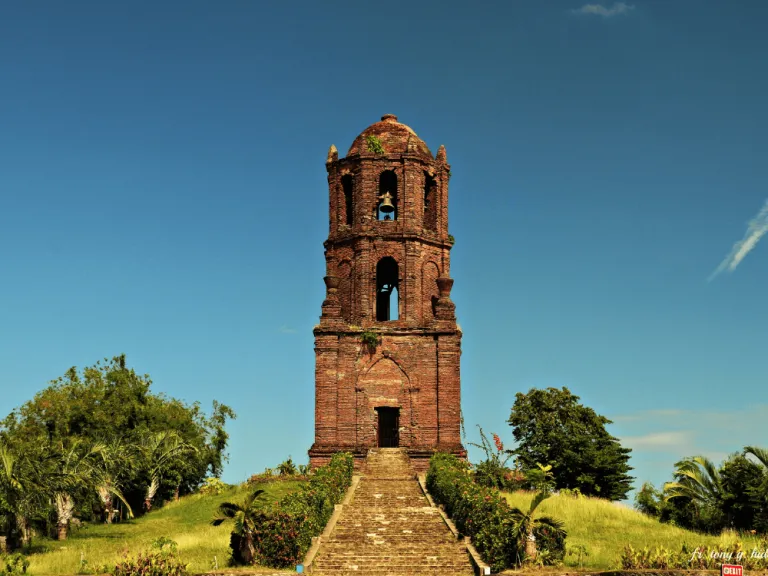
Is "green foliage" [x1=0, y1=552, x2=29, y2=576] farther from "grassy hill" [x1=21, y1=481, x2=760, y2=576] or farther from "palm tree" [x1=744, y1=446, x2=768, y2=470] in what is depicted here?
"palm tree" [x1=744, y1=446, x2=768, y2=470]

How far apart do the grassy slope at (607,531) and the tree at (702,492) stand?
1097mm

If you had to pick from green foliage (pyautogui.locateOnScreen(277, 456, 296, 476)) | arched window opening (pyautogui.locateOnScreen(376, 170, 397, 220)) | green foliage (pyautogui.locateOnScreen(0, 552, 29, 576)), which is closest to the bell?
arched window opening (pyautogui.locateOnScreen(376, 170, 397, 220))

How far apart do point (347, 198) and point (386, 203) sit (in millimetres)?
2007

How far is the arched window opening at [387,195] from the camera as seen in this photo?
1308 inches

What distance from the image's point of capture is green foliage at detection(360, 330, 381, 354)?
31406 millimetres

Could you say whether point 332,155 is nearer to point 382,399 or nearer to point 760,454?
point 382,399

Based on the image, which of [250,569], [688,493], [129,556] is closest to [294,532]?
[250,569]

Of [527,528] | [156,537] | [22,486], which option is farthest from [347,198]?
[527,528]

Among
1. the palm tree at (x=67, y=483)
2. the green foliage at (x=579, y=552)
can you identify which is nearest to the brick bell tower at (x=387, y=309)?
the palm tree at (x=67, y=483)

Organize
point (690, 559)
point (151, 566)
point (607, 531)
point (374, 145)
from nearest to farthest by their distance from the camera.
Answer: point (690, 559) < point (151, 566) < point (607, 531) < point (374, 145)

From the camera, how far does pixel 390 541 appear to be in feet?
67.8

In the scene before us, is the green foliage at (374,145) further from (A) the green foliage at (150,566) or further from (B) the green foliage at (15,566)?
(B) the green foliage at (15,566)

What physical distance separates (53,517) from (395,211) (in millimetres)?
15634

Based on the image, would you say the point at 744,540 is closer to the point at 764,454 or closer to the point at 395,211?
the point at 764,454
